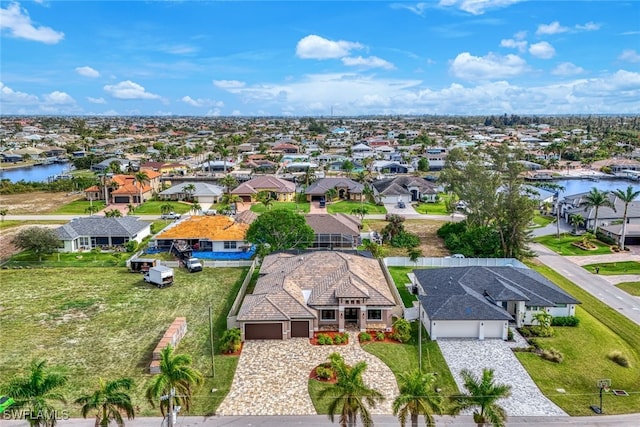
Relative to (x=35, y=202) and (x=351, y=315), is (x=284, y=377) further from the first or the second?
(x=35, y=202)

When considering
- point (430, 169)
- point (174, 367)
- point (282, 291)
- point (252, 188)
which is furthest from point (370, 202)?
point (174, 367)

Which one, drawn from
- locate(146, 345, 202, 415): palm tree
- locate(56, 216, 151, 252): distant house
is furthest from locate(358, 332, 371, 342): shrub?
locate(56, 216, 151, 252): distant house

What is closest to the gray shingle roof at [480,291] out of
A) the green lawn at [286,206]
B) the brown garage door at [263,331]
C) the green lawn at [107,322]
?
the brown garage door at [263,331]

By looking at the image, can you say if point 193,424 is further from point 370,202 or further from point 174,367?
point 370,202

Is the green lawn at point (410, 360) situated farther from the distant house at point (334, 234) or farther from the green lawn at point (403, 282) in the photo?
the distant house at point (334, 234)

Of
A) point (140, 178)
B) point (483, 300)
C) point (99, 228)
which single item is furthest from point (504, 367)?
point (140, 178)

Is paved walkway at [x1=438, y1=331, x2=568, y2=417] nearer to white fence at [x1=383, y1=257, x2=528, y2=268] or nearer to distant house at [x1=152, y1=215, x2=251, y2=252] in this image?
white fence at [x1=383, y1=257, x2=528, y2=268]
